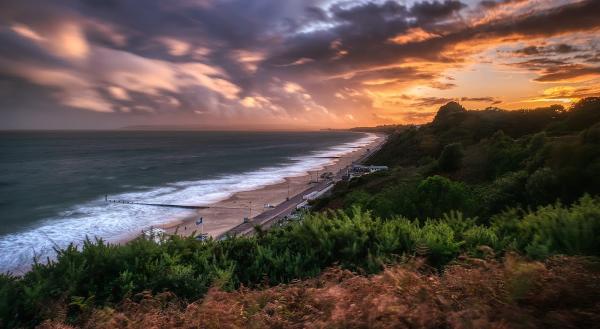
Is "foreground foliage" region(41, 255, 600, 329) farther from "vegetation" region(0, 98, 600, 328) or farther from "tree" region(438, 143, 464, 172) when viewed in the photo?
"tree" region(438, 143, 464, 172)

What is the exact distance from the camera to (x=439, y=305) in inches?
167

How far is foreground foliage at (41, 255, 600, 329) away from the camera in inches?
148

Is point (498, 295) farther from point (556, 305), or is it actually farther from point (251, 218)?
point (251, 218)

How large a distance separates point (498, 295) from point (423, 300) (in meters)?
0.94

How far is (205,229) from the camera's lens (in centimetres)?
4053

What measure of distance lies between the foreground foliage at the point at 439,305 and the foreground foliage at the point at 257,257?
1.64m

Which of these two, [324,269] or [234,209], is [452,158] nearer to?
[234,209]

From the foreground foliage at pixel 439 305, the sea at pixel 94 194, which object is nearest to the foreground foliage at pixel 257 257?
the foreground foliage at pixel 439 305

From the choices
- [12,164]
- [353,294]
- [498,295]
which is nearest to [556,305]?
[498,295]

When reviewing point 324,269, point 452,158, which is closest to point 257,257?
point 324,269

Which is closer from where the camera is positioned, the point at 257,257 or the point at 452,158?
the point at 257,257

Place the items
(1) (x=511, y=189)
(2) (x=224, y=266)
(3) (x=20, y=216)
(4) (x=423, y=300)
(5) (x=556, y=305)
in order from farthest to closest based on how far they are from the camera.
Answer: (3) (x=20, y=216), (1) (x=511, y=189), (2) (x=224, y=266), (4) (x=423, y=300), (5) (x=556, y=305)

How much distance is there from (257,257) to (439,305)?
5.14 meters

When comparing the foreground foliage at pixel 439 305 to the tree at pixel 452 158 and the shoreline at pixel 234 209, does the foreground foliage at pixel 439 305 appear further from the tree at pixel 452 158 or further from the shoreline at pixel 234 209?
the tree at pixel 452 158
